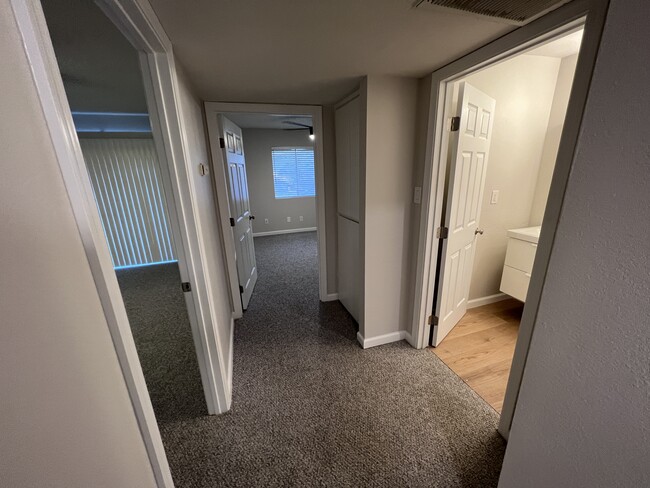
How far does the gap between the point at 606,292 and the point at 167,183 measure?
1.65m

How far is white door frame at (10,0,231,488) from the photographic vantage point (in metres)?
0.48

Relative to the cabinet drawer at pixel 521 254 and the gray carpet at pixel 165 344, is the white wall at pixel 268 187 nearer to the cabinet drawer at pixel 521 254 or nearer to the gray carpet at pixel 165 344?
the gray carpet at pixel 165 344

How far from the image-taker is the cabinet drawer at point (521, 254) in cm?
225

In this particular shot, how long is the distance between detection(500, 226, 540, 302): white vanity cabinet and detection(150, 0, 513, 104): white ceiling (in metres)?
1.71

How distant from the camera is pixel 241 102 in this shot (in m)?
2.28

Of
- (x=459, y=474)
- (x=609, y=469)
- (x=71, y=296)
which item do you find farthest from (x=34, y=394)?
(x=459, y=474)

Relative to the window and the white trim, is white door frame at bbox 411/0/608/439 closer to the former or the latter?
the white trim

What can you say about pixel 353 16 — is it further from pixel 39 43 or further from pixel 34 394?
pixel 34 394

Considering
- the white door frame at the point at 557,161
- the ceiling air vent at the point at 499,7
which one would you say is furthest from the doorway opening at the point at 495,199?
the ceiling air vent at the point at 499,7

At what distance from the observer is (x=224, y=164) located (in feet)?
7.95

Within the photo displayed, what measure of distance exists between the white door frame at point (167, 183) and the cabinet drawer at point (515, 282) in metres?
2.62

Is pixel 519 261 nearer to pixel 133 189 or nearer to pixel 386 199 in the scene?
pixel 386 199

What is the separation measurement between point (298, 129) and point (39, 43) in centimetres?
547

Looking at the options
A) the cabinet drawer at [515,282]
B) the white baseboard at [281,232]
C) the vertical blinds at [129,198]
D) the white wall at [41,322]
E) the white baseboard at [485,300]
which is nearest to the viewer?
the white wall at [41,322]
